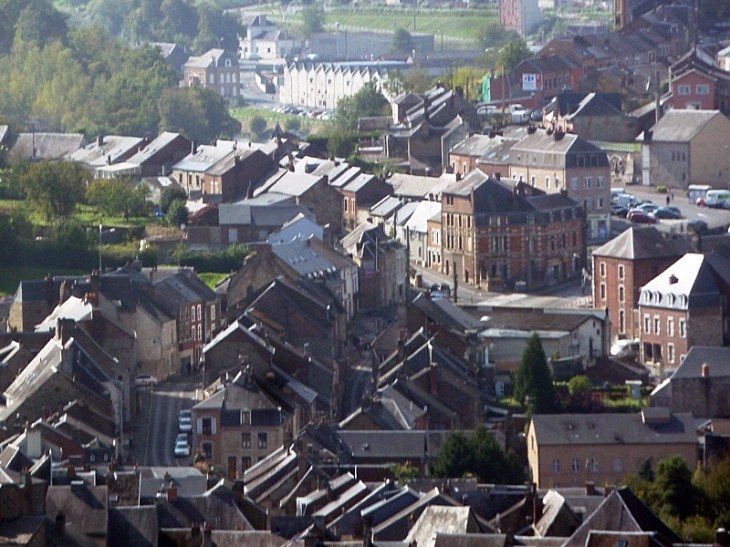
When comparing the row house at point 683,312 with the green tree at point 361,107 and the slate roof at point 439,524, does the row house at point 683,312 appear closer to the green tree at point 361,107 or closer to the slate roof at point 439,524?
the slate roof at point 439,524

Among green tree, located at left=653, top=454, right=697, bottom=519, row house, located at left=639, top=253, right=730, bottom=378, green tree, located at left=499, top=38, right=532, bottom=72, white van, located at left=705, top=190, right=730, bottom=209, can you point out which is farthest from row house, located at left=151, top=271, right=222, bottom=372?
green tree, located at left=499, top=38, right=532, bottom=72

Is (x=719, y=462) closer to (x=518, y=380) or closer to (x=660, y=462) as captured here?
(x=660, y=462)

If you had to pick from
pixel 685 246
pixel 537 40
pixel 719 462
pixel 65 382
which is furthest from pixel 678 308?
pixel 537 40

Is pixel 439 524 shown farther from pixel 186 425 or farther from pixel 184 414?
pixel 184 414

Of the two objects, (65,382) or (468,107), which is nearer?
(65,382)

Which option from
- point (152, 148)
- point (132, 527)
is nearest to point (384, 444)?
point (132, 527)

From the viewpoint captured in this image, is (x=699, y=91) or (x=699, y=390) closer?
(x=699, y=390)
